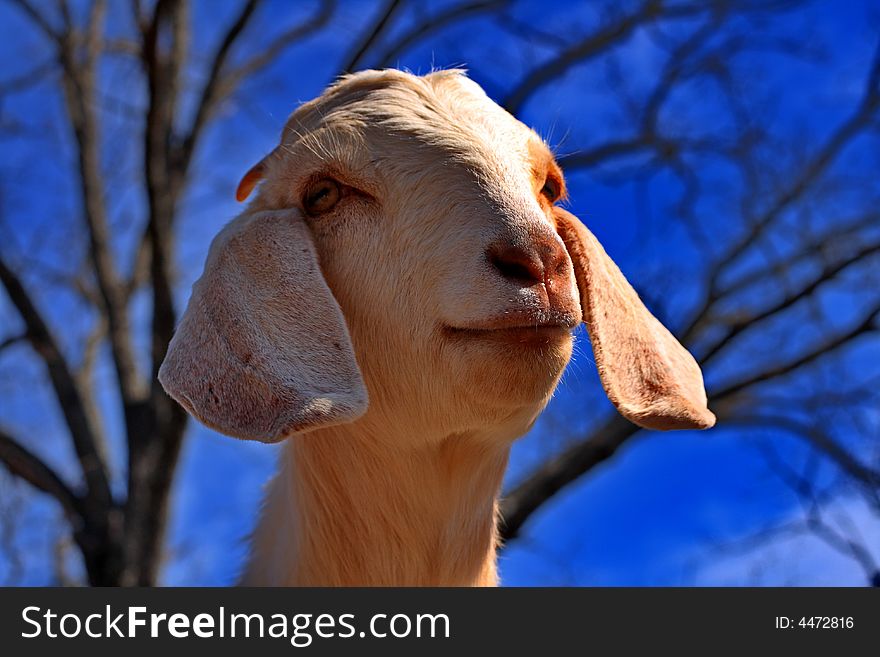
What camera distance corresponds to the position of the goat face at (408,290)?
280 centimetres

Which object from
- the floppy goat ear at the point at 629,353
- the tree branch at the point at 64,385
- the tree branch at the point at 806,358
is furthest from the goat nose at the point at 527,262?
the tree branch at the point at 64,385

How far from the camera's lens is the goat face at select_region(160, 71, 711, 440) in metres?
2.80

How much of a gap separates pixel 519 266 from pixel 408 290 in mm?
399

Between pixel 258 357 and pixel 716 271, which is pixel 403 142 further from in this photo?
pixel 716 271

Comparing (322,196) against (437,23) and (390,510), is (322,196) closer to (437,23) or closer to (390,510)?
(390,510)

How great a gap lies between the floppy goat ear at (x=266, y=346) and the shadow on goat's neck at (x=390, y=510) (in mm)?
530

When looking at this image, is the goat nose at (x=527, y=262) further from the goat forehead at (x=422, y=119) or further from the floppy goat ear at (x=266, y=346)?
the floppy goat ear at (x=266, y=346)

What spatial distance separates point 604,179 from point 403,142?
20.8 feet

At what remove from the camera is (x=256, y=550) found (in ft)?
13.4


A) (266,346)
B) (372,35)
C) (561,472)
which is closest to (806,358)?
(561,472)

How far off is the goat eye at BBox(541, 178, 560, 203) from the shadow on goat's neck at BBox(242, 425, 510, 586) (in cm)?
85
